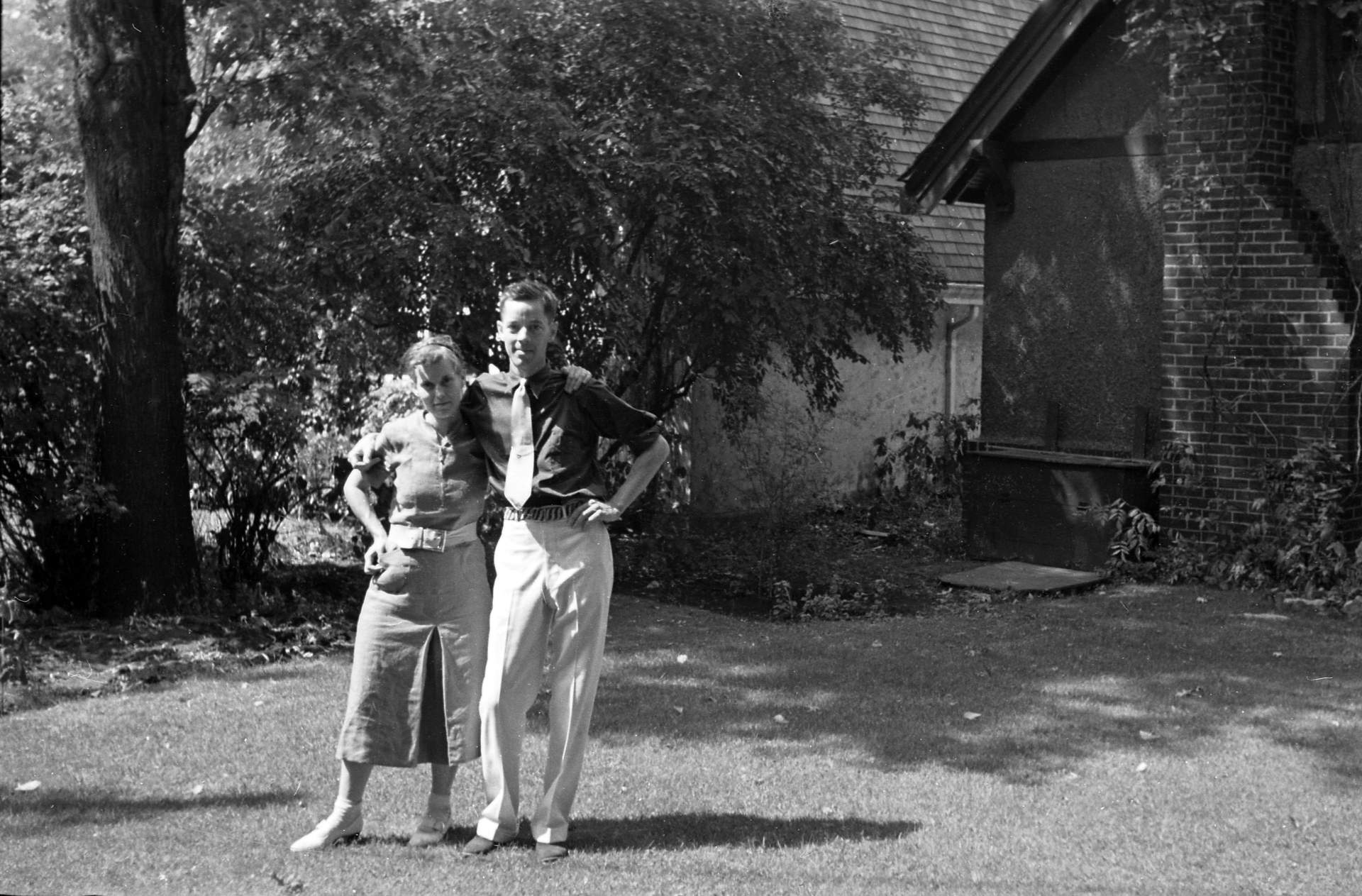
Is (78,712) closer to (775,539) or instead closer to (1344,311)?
(775,539)

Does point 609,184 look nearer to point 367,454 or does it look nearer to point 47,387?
point 47,387

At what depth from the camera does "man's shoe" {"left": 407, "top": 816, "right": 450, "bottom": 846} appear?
5.55 m

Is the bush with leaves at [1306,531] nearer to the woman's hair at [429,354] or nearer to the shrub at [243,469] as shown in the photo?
the shrub at [243,469]

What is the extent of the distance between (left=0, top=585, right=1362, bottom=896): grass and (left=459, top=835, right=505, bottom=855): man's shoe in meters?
0.09

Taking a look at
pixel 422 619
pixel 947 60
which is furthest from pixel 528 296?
pixel 947 60

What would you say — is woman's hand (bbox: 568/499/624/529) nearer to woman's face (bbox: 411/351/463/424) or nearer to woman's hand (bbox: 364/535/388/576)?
woman's face (bbox: 411/351/463/424)

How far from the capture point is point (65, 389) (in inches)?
394

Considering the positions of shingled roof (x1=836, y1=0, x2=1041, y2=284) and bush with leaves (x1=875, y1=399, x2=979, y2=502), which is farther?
shingled roof (x1=836, y1=0, x2=1041, y2=284)

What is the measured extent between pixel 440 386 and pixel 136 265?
522 cm

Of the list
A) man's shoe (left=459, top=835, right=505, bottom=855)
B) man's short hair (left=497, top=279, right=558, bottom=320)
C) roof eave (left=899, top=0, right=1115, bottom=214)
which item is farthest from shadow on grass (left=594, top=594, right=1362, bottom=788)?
roof eave (left=899, top=0, right=1115, bottom=214)

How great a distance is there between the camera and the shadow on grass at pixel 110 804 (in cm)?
606

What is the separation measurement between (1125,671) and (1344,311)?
4.26 meters

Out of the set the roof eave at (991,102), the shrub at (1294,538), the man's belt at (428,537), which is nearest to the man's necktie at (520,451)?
the man's belt at (428,537)

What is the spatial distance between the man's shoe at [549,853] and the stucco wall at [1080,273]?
872 cm
